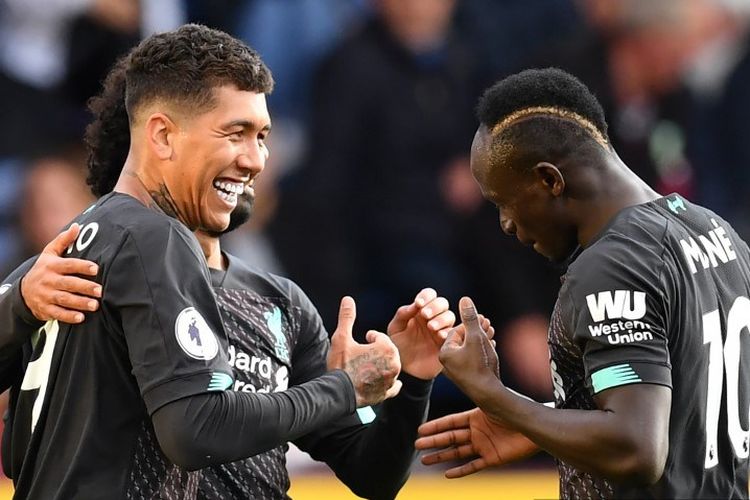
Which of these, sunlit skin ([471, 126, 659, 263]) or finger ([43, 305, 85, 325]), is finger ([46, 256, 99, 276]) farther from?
Result: sunlit skin ([471, 126, 659, 263])

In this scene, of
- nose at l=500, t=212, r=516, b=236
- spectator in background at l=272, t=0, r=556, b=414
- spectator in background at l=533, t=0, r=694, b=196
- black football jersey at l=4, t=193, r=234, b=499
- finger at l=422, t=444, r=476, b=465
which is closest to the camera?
black football jersey at l=4, t=193, r=234, b=499

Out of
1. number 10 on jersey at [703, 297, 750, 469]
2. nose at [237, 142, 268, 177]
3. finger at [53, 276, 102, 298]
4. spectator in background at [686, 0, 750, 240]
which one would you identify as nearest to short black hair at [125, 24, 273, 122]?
nose at [237, 142, 268, 177]

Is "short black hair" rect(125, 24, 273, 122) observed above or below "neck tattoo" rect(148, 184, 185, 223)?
above

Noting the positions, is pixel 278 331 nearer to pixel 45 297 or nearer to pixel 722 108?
pixel 45 297

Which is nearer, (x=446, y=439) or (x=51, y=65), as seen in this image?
(x=446, y=439)

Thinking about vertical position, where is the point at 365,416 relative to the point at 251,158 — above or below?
below

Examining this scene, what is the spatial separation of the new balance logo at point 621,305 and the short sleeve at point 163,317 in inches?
38.2

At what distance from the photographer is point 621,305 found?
3.00m

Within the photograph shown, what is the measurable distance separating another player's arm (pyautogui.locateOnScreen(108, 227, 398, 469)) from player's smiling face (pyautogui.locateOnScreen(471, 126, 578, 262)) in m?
0.83

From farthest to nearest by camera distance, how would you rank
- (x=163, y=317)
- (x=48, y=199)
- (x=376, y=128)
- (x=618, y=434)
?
(x=376, y=128), (x=48, y=199), (x=163, y=317), (x=618, y=434)

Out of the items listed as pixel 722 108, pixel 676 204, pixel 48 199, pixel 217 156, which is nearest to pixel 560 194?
pixel 676 204

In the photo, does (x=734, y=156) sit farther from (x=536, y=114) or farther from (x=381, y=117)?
(x=536, y=114)

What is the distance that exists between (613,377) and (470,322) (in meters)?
0.53

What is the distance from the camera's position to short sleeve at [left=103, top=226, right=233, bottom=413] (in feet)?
9.83
